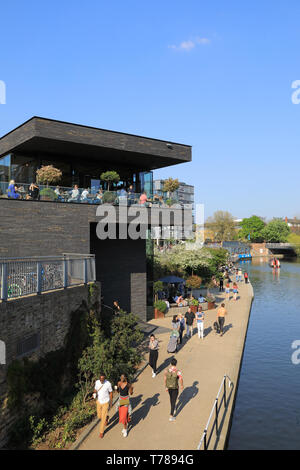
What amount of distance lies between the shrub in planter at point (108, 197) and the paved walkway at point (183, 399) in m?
7.67

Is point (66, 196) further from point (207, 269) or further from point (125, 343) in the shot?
point (207, 269)

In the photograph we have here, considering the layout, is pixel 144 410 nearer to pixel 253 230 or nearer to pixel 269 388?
pixel 269 388

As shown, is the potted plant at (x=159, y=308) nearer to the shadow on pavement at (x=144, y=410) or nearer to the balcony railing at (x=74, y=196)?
the balcony railing at (x=74, y=196)

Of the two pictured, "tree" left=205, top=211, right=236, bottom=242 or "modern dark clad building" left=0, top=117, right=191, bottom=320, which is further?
→ "tree" left=205, top=211, right=236, bottom=242

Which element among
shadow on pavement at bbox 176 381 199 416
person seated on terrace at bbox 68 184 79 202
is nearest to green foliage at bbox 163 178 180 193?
person seated on terrace at bbox 68 184 79 202

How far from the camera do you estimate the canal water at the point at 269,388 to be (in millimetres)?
10953

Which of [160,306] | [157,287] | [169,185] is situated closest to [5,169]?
[169,185]

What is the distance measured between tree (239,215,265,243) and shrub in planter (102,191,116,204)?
123 metres

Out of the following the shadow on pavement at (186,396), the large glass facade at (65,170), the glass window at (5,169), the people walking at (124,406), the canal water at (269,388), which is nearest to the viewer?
the people walking at (124,406)

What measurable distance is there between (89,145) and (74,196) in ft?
9.74

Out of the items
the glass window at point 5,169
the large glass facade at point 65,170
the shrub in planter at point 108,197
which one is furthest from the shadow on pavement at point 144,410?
the glass window at point 5,169

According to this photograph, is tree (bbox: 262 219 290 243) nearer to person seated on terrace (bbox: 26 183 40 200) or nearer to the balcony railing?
the balcony railing

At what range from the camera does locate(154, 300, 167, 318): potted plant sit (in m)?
24.1
